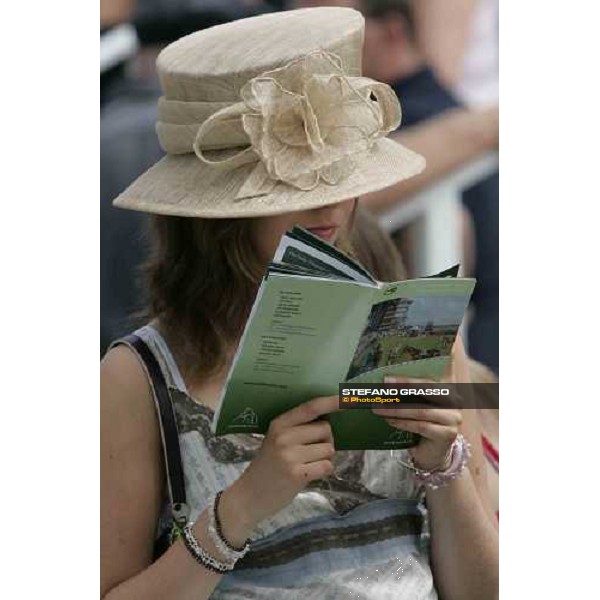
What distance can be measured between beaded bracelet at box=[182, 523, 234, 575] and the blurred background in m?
0.37

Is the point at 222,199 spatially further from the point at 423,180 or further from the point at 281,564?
the point at 281,564

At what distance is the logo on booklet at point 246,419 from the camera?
163cm

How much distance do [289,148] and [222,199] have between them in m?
0.13

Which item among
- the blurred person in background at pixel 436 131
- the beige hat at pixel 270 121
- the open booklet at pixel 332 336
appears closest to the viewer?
the open booklet at pixel 332 336

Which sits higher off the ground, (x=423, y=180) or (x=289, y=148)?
(x=289, y=148)

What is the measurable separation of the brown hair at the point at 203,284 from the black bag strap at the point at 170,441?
0.18 feet

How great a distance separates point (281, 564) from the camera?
5.59 feet

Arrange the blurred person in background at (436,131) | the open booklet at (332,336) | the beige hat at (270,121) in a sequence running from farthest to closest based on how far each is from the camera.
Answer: the blurred person in background at (436,131) → the beige hat at (270,121) → the open booklet at (332,336)

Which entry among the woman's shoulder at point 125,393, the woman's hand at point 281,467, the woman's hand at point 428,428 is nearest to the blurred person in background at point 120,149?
the woman's shoulder at point 125,393

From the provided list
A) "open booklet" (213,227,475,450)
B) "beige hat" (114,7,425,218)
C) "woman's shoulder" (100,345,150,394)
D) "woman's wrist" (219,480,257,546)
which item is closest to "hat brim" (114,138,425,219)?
"beige hat" (114,7,425,218)

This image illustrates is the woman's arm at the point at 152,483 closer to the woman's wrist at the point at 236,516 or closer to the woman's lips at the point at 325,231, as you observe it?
the woman's wrist at the point at 236,516

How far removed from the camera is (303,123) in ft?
5.52

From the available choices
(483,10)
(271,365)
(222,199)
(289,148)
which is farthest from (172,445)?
(483,10)

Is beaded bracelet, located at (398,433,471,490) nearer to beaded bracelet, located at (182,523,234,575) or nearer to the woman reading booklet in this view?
the woman reading booklet
